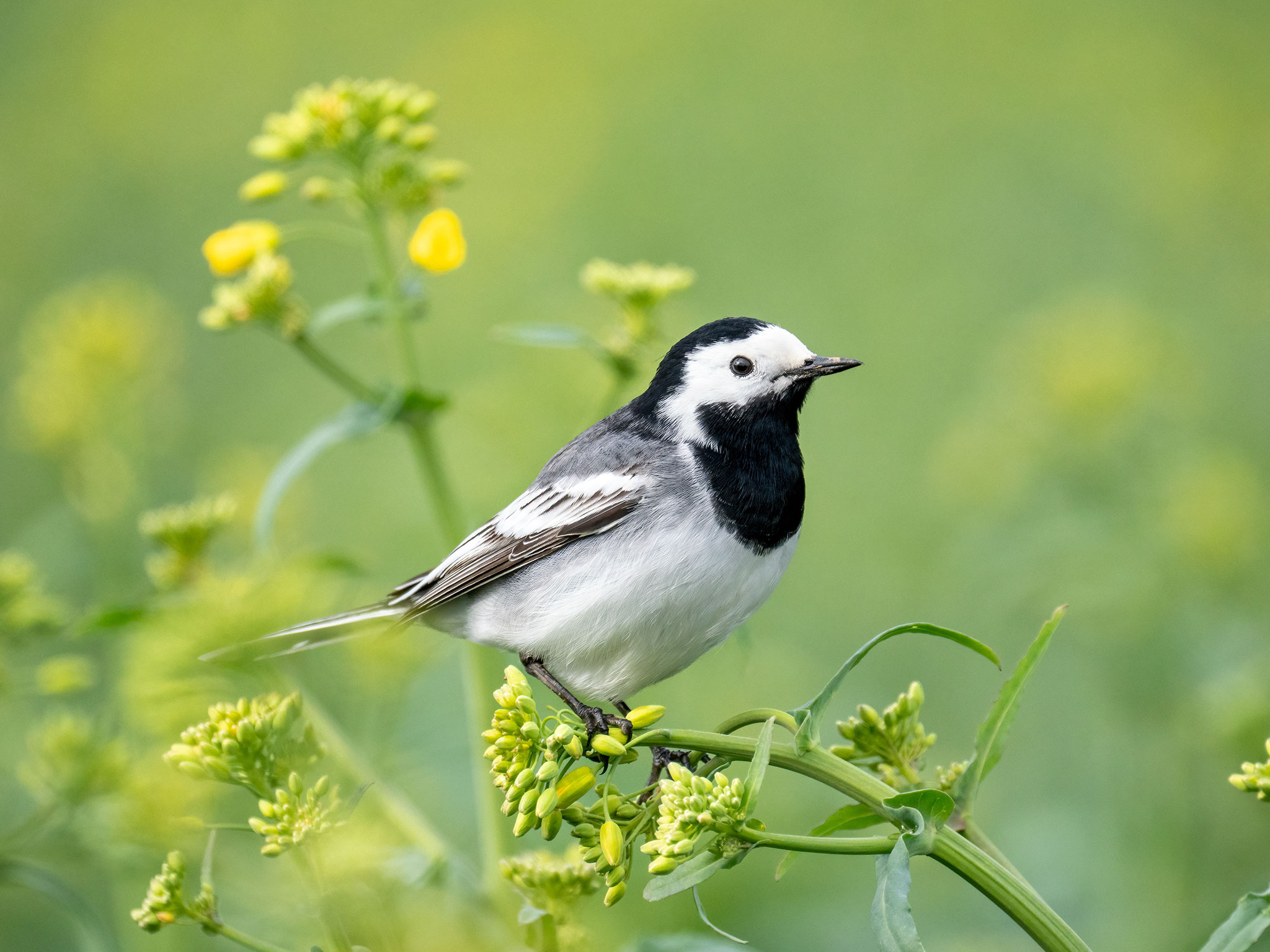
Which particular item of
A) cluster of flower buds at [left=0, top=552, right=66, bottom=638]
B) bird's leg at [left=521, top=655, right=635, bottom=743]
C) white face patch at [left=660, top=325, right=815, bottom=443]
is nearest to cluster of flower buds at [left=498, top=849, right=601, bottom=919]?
bird's leg at [left=521, top=655, right=635, bottom=743]

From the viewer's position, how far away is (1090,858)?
12.3 feet

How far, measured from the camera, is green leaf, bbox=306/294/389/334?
2842 mm

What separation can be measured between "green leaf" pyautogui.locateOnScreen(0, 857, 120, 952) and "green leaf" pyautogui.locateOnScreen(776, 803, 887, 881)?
1508 mm

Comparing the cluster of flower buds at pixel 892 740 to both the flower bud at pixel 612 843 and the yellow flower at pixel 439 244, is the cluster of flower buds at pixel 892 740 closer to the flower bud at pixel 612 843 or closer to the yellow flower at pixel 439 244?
the flower bud at pixel 612 843

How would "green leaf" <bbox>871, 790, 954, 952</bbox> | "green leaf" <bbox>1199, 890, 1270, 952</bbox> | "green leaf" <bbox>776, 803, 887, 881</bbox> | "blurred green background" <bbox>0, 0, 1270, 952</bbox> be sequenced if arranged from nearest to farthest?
1. "green leaf" <bbox>871, 790, 954, 952</bbox>
2. "green leaf" <bbox>1199, 890, 1270, 952</bbox>
3. "green leaf" <bbox>776, 803, 887, 881</bbox>
4. "blurred green background" <bbox>0, 0, 1270, 952</bbox>

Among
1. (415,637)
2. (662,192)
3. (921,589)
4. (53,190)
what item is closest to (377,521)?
(415,637)

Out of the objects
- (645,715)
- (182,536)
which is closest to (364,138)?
(182,536)

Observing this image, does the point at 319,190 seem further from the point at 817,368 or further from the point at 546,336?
the point at 817,368

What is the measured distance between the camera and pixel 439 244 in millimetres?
2660

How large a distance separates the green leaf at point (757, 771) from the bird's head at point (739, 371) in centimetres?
122

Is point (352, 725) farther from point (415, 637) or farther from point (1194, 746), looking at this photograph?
point (1194, 746)

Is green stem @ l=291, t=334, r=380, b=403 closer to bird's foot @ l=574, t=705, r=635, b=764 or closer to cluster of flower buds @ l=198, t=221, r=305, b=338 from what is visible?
cluster of flower buds @ l=198, t=221, r=305, b=338

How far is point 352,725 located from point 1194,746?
2657 millimetres

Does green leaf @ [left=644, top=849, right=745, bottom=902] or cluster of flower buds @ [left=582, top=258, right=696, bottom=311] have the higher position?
cluster of flower buds @ [left=582, top=258, right=696, bottom=311]
